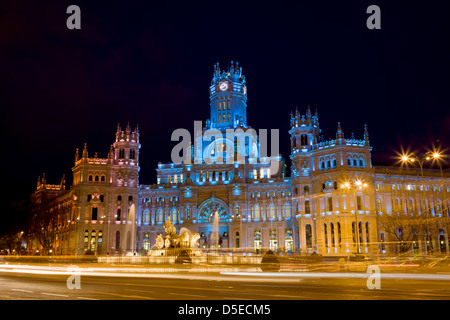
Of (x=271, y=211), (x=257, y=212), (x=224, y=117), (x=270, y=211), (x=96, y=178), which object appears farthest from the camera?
(x=224, y=117)

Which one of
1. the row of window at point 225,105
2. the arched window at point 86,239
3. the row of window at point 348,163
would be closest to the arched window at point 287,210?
the row of window at point 348,163

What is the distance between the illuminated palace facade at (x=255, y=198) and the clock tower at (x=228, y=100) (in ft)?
2.75

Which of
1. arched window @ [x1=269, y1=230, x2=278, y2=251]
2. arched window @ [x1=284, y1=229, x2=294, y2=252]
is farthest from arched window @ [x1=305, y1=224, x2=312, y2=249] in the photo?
arched window @ [x1=269, y1=230, x2=278, y2=251]

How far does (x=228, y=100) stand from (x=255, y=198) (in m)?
31.2

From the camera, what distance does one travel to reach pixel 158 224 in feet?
324

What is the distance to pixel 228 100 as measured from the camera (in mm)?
112688

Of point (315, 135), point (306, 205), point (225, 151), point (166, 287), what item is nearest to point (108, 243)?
point (225, 151)

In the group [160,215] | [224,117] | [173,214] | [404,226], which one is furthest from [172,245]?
[224,117]

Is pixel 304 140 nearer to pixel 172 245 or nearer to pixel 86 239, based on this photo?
pixel 172 245

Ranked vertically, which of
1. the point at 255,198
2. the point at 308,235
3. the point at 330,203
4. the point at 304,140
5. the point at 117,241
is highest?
the point at 304,140

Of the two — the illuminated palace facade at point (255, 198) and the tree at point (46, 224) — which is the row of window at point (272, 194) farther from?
the tree at point (46, 224)

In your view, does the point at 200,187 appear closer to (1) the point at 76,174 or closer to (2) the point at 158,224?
(2) the point at 158,224

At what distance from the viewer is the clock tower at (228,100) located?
110750 mm
